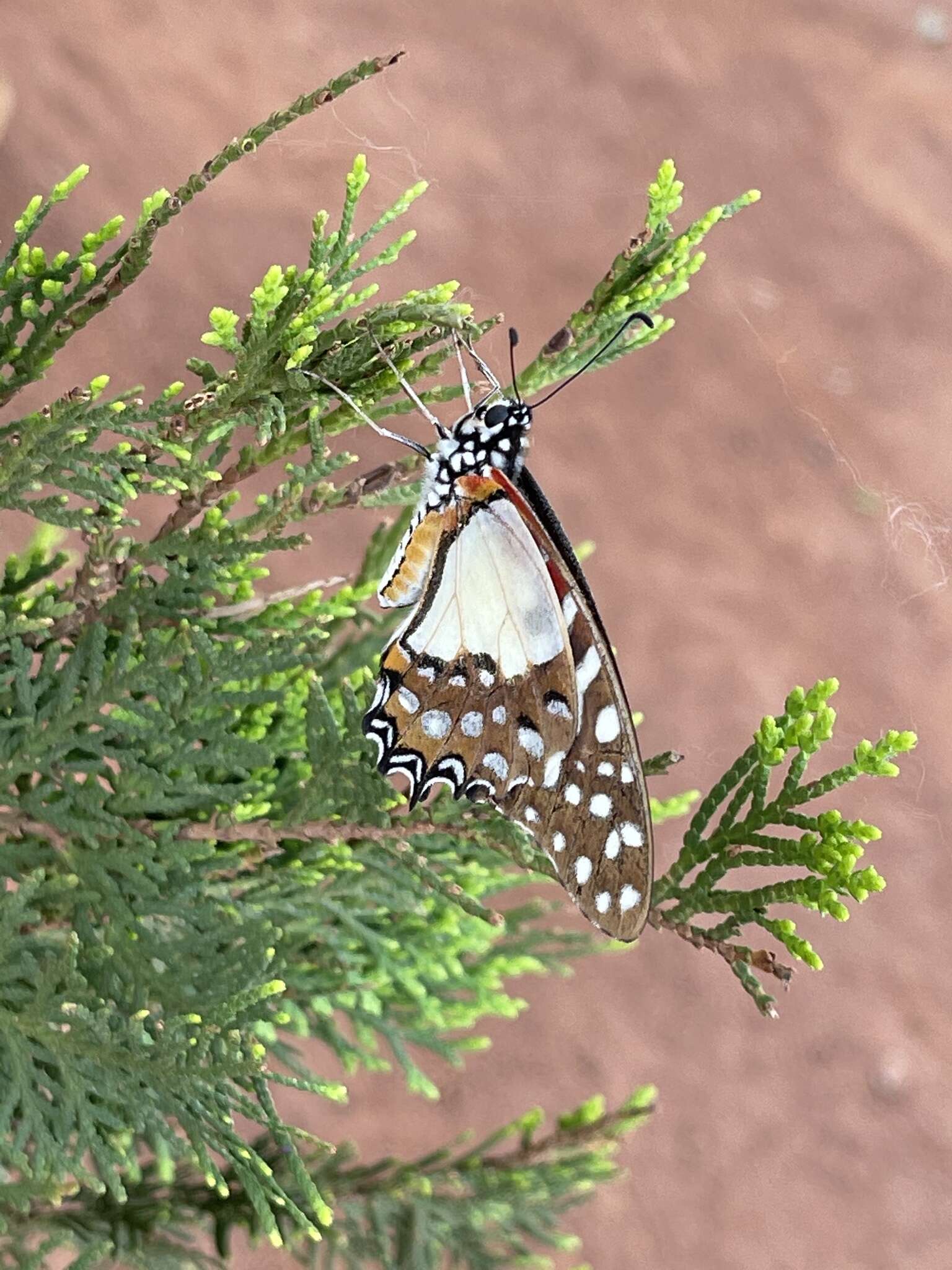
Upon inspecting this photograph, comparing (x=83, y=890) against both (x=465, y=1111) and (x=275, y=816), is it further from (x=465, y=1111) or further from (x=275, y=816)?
(x=465, y=1111)

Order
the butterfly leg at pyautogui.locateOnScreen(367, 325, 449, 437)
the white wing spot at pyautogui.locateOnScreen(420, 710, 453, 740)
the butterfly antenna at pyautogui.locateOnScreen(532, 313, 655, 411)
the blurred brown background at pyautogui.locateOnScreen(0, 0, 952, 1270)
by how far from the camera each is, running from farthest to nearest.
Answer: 1. the blurred brown background at pyautogui.locateOnScreen(0, 0, 952, 1270)
2. the white wing spot at pyautogui.locateOnScreen(420, 710, 453, 740)
3. the butterfly antenna at pyautogui.locateOnScreen(532, 313, 655, 411)
4. the butterfly leg at pyautogui.locateOnScreen(367, 325, 449, 437)

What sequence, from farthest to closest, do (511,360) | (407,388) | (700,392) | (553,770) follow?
(700,392) → (511,360) → (553,770) → (407,388)

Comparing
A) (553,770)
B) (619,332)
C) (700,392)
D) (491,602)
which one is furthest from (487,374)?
(700,392)

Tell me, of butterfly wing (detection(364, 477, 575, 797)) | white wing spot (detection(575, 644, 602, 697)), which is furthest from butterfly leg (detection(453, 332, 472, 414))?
white wing spot (detection(575, 644, 602, 697))

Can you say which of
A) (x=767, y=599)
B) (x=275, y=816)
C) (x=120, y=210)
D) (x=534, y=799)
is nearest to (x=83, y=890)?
(x=275, y=816)

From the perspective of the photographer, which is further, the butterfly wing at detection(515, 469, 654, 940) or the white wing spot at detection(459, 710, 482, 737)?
the white wing spot at detection(459, 710, 482, 737)

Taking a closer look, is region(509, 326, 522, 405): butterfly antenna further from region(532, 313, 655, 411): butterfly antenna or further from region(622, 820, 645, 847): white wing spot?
region(622, 820, 645, 847): white wing spot

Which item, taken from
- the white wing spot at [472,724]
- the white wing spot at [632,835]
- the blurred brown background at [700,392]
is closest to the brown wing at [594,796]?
the white wing spot at [632,835]

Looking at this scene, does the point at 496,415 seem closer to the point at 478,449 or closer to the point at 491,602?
the point at 478,449
